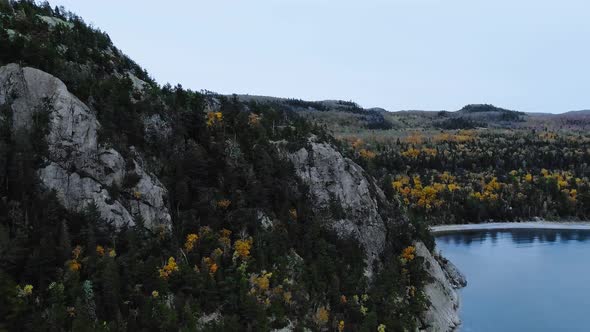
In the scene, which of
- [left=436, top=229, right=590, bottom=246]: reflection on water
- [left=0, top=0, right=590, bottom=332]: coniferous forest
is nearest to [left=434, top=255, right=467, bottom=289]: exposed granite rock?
[left=0, top=0, right=590, bottom=332]: coniferous forest

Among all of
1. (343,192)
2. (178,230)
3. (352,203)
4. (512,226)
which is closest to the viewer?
(178,230)

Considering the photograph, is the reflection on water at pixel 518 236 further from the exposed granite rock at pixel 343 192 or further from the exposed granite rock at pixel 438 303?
the exposed granite rock at pixel 343 192

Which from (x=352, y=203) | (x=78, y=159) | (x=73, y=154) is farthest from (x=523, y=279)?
(x=73, y=154)

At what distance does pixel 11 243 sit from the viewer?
37938 millimetres

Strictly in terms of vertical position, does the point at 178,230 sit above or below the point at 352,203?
above

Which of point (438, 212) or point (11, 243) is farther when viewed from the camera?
point (438, 212)

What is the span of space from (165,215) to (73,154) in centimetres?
995

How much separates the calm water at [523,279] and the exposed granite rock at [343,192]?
59.2 ft

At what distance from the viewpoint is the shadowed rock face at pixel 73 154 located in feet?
148

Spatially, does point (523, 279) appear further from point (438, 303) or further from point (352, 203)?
point (352, 203)

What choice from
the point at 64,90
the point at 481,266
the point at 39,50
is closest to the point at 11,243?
the point at 64,90

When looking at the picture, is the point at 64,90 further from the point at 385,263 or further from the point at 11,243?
the point at 385,263

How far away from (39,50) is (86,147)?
1119 centimetres

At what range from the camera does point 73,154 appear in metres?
46.2
